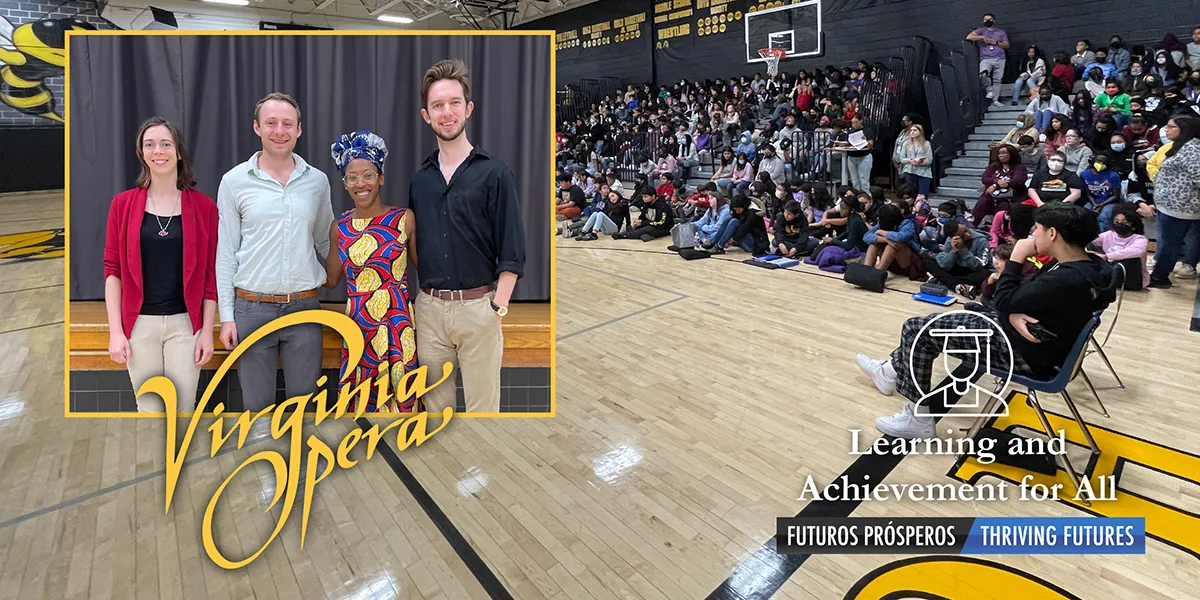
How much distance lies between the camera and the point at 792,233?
7.97 m

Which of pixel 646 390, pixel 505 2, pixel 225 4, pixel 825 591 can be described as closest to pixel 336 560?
pixel 825 591

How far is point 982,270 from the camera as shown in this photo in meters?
5.99

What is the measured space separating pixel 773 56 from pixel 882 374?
1344cm

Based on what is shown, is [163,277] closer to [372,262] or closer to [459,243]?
[372,262]

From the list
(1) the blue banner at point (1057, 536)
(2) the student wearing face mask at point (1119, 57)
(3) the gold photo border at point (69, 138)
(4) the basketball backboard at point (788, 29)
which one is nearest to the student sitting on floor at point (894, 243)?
(1) the blue banner at point (1057, 536)

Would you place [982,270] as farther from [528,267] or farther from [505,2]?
[505,2]

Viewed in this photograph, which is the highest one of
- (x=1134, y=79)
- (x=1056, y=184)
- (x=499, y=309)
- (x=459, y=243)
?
(x=1134, y=79)

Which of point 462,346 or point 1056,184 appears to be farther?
point 1056,184

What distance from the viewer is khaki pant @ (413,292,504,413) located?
2.13m

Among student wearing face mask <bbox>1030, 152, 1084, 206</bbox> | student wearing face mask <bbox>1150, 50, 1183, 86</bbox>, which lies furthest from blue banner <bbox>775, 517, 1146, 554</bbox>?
student wearing face mask <bbox>1150, 50, 1183, 86</bbox>

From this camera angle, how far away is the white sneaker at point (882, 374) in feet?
12.4

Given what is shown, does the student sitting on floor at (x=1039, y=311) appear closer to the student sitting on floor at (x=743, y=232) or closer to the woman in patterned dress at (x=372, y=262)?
the woman in patterned dress at (x=372, y=262)

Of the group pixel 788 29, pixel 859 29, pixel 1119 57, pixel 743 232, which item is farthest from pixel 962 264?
pixel 788 29

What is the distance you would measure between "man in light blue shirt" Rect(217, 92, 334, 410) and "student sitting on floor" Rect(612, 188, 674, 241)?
25.4 ft
